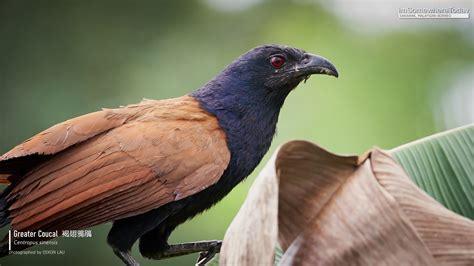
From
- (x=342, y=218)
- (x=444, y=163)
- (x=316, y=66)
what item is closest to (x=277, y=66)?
(x=316, y=66)

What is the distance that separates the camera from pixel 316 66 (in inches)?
90.7

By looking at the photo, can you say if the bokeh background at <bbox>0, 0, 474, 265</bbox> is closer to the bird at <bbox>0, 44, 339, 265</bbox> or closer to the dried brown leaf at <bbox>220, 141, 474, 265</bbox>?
the bird at <bbox>0, 44, 339, 265</bbox>

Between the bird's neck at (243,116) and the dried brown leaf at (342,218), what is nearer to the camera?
the dried brown leaf at (342,218)

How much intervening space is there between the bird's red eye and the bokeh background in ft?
2.33

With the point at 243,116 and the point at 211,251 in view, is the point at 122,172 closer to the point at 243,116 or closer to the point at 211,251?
the point at 211,251

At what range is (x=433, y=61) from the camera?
3357 millimetres

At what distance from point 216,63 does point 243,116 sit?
1.32 meters

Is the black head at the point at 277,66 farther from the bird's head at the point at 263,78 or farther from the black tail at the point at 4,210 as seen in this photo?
the black tail at the point at 4,210

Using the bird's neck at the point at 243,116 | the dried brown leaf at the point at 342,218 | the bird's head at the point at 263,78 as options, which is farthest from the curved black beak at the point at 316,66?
the dried brown leaf at the point at 342,218

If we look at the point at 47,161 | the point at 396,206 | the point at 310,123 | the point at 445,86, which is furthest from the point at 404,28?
the point at 396,206

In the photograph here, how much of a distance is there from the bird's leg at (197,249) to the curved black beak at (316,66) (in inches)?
25.6

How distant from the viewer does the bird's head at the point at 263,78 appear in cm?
234

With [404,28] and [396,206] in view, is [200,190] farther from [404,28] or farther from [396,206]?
[404,28]

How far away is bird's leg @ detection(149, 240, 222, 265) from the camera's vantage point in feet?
6.97
